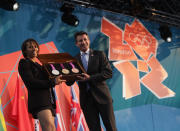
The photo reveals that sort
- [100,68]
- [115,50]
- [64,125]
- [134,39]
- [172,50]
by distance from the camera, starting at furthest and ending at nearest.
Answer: [172,50] < [134,39] < [115,50] < [64,125] < [100,68]

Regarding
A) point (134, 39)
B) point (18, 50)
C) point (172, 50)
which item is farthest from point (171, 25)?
point (18, 50)

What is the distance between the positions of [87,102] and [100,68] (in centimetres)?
39

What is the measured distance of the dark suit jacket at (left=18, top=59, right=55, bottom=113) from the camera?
8.04 feet

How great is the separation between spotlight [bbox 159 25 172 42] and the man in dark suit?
140 inches

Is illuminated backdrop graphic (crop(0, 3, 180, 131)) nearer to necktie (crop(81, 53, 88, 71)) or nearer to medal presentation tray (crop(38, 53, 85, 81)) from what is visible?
medal presentation tray (crop(38, 53, 85, 81))

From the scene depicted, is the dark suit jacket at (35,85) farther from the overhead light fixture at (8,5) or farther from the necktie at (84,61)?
the overhead light fixture at (8,5)

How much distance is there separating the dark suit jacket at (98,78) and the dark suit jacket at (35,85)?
1.24 feet

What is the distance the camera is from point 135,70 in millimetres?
5328

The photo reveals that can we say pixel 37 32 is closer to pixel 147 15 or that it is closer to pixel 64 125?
pixel 64 125

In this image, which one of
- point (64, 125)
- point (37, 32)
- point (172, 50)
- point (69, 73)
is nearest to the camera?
point (69, 73)

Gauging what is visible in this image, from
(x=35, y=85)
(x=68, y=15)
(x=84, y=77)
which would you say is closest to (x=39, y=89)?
(x=35, y=85)

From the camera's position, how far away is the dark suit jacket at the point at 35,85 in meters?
2.45

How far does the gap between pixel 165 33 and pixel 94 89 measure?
12.4ft

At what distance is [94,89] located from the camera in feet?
8.73
